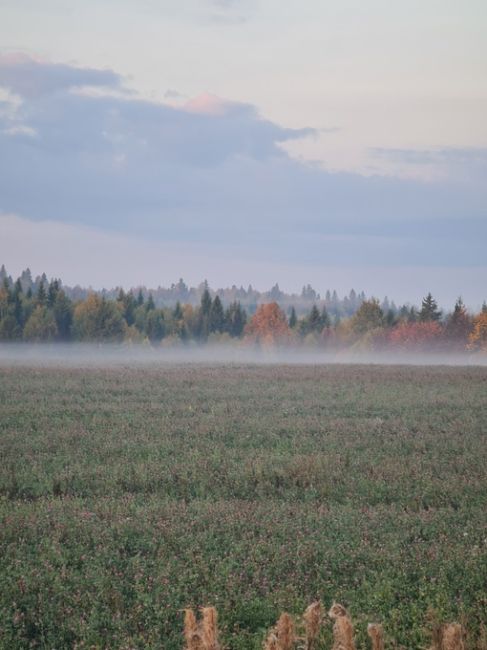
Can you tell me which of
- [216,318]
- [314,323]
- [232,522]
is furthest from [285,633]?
[216,318]

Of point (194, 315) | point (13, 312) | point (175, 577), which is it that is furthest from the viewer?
point (194, 315)

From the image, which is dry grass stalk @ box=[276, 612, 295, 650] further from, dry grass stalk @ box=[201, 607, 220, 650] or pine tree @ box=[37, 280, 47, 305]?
pine tree @ box=[37, 280, 47, 305]

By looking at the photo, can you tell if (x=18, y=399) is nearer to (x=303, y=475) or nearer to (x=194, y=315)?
(x=303, y=475)

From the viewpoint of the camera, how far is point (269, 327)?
353 feet

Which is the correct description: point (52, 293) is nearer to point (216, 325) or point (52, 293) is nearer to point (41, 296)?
point (41, 296)

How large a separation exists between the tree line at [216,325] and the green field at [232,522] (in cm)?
7516

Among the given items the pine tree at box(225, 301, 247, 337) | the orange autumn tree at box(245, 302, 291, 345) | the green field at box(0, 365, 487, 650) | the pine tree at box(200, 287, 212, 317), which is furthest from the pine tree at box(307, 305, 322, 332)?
the green field at box(0, 365, 487, 650)

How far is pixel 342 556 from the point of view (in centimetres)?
803

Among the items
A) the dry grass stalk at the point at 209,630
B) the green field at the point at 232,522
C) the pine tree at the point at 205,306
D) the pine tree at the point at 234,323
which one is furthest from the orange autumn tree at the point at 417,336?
the dry grass stalk at the point at 209,630

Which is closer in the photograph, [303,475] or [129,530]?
[129,530]

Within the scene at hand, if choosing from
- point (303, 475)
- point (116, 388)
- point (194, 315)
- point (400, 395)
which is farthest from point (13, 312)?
point (303, 475)

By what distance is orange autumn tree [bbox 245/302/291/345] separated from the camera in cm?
10625

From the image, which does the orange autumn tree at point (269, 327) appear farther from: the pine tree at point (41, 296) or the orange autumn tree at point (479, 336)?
the pine tree at point (41, 296)

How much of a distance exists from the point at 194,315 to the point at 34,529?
4473 inches
